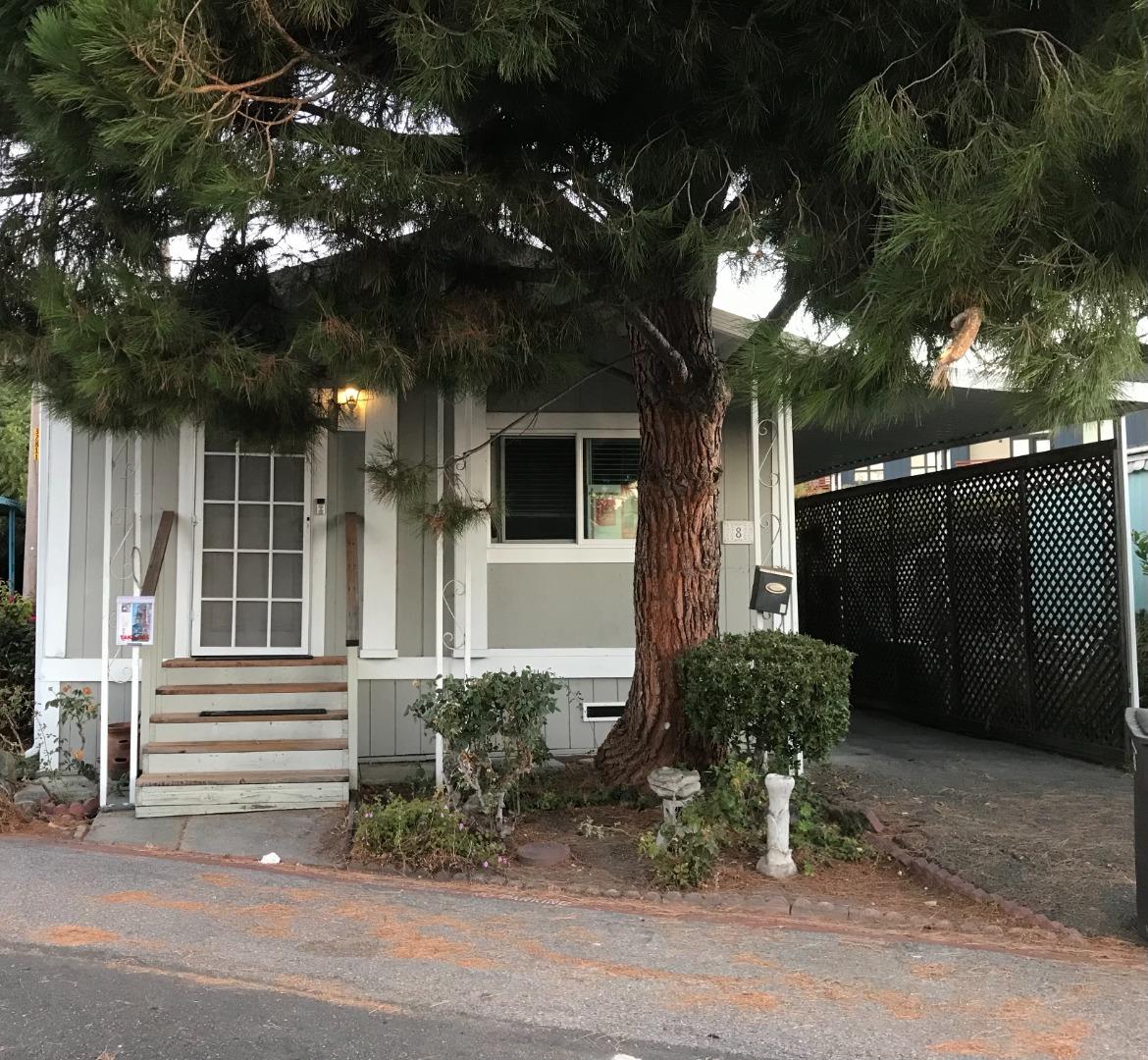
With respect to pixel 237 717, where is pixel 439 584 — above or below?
above

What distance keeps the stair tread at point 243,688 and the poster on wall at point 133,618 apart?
604mm

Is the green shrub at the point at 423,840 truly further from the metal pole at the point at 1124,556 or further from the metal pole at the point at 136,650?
the metal pole at the point at 1124,556

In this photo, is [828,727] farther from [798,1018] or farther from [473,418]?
[473,418]

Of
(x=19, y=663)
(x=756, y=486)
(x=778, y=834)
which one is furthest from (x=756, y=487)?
(x=19, y=663)

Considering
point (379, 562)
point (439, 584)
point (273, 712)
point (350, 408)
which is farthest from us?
point (379, 562)

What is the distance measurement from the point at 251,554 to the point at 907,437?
23.1ft

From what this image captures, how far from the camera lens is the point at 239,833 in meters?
5.83

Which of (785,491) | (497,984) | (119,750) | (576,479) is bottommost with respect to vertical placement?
(497,984)

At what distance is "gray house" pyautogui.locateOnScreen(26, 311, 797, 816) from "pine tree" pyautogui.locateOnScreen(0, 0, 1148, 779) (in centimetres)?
192

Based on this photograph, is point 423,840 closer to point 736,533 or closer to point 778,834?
point 778,834

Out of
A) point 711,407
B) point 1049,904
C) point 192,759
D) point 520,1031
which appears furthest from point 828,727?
point 192,759

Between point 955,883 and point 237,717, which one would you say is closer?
point 955,883

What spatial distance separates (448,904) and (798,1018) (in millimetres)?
1883

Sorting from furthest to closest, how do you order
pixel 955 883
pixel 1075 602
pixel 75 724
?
1. pixel 1075 602
2. pixel 75 724
3. pixel 955 883
